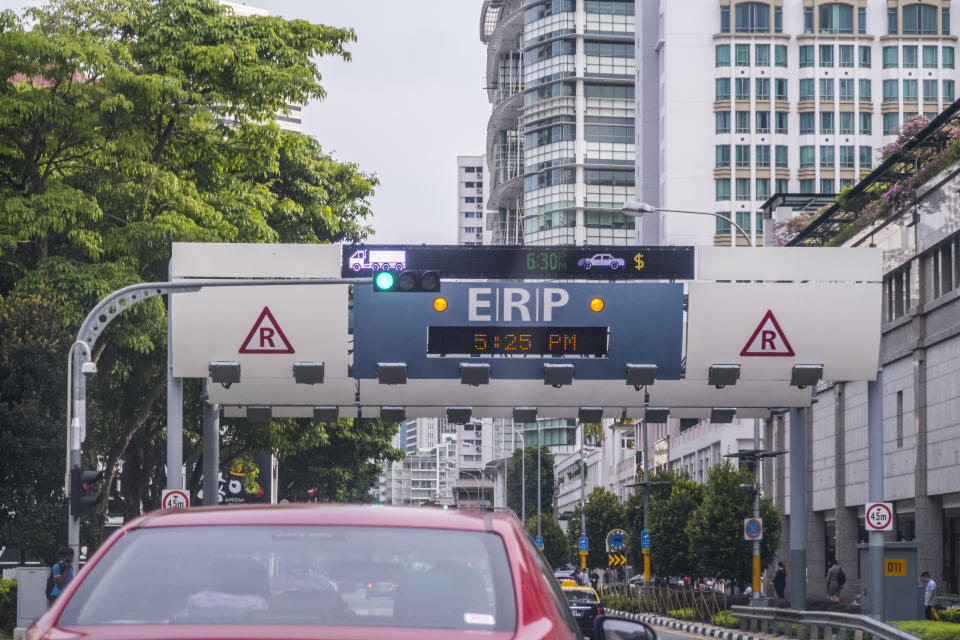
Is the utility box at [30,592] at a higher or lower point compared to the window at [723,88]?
lower

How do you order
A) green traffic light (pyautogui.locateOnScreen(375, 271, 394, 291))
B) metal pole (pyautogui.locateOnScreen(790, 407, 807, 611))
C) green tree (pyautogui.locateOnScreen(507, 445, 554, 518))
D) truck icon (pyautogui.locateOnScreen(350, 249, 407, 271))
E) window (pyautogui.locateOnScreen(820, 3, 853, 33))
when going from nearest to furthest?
green traffic light (pyautogui.locateOnScreen(375, 271, 394, 291)), truck icon (pyautogui.locateOnScreen(350, 249, 407, 271)), metal pole (pyautogui.locateOnScreen(790, 407, 807, 611)), window (pyautogui.locateOnScreen(820, 3, 853, 33)), green tree (pyautogui.locateOnScreen(507, 445, 554, 518))

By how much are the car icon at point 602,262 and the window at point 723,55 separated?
263ft

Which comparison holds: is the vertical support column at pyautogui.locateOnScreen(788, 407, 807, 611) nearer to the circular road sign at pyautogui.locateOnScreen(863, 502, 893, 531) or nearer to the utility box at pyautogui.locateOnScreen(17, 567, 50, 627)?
the circular road sign at pyautogui.locateOnScreen(863, 502, 893, 531)

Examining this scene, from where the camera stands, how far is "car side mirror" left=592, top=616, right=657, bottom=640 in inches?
230

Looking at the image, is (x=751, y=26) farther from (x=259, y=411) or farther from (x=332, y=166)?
(x=259, y=411)

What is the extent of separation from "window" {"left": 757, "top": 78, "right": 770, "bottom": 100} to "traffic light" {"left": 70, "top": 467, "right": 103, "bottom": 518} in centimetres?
8622

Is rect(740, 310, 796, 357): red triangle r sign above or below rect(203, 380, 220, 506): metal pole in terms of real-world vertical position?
above

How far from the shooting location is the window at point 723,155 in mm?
104750

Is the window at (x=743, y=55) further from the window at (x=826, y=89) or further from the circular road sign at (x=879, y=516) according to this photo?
the circular road sign at (x=879, y=516)

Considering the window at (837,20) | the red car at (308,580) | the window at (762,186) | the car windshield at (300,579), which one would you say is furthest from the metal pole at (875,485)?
the window at (837,20)

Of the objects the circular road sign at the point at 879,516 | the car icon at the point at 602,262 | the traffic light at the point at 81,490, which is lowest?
the circular road sign at the point at 879,516

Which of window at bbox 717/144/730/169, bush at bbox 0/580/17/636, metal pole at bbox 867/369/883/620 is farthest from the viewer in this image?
window at bbox 717/144/730/169

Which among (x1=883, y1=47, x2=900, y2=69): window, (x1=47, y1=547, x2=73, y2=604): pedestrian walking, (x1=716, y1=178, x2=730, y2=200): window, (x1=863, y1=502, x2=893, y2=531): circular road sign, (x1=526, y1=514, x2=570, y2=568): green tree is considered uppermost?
(x1=883, y1=47, x2=900, y2=69): window

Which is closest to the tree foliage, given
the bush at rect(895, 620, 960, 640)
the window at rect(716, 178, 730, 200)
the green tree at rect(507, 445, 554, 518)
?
the bush at rect(895, 620, 960, 640)
